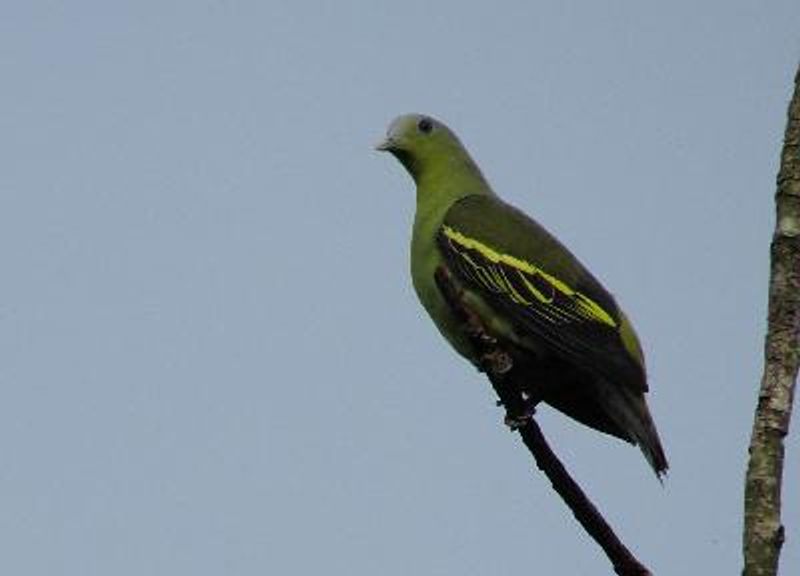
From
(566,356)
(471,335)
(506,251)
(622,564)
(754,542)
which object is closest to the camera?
(754,542)

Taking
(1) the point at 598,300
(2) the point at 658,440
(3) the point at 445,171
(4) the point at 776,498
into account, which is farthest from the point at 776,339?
(3) the point at 445,171

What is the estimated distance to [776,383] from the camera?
4.00 meters

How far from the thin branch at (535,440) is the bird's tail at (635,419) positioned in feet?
2.73

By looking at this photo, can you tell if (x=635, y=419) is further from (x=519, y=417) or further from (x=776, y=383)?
(x=776, y=383)

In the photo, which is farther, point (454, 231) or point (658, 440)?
point (454, 231)

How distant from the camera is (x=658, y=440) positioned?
6934 millimetres

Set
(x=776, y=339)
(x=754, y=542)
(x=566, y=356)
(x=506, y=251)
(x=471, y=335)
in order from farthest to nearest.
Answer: (x=506, y=251) → (x=566, y=356) → (x=471, y=335) → (x=776, y=339) → (x=754, y=542)

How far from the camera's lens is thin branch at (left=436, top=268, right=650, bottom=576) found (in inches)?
192

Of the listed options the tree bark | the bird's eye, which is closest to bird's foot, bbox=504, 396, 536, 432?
the tree bark

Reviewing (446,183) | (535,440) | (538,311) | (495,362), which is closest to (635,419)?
(538,311)

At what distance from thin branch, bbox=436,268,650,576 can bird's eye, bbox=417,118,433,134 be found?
2634 millimetres

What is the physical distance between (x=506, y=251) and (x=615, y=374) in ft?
3.80

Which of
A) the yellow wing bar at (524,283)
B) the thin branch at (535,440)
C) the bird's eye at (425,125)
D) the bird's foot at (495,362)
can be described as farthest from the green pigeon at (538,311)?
the bird's foot at (495,362)

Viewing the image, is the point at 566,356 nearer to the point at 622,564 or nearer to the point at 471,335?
the point at 471,335
